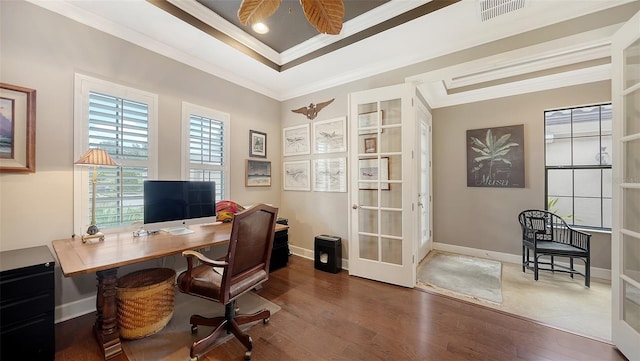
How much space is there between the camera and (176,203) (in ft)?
7.55

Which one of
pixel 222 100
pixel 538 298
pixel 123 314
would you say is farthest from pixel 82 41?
pixel 538 298

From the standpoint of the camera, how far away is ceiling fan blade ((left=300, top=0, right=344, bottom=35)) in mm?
1474

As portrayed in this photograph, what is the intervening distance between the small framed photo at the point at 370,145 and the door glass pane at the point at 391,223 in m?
0.84

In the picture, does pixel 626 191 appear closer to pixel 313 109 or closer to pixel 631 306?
pixel 631 306

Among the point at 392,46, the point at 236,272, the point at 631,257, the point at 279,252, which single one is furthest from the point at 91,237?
the point at 631,257

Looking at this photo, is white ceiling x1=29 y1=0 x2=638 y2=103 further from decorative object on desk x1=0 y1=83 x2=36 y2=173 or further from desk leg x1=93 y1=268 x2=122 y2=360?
desk leg x1=93 y1=268 x2=122 y2=360

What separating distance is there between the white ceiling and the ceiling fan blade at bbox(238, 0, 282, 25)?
103 centimetres

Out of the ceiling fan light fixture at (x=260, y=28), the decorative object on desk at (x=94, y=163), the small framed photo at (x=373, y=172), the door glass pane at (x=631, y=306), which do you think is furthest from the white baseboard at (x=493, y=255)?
the decorative object on desk at (x=94, y=163)

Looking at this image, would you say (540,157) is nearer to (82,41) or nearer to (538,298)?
(538,298)

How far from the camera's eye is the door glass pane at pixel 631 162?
1607mm

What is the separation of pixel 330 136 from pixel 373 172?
0.90 m

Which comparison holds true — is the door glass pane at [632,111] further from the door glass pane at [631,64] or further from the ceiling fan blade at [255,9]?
the ceiling fan blade at [255,9]

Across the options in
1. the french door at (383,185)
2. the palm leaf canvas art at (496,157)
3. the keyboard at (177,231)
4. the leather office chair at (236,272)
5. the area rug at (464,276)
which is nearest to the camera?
the leather office chair at (236,272)

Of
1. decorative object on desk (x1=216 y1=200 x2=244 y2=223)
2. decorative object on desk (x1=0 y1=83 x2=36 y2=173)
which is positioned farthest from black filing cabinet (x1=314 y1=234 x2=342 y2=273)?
decorative object on desk (x1=0 y1=83 x2=36 y2=173)
